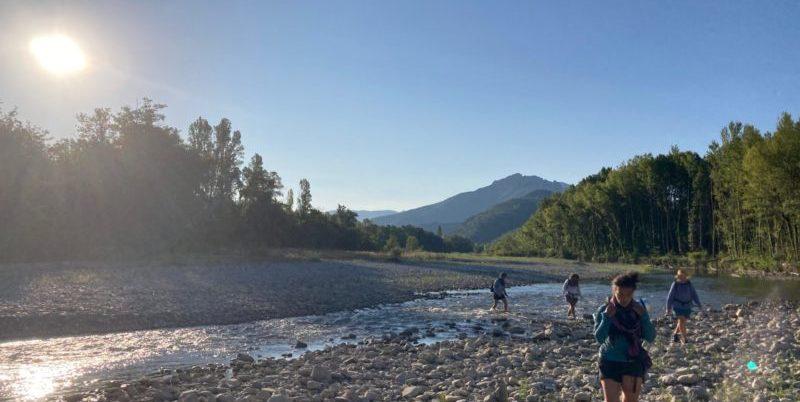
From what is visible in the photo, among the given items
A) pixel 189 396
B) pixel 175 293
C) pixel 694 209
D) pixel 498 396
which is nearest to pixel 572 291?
→ pixel 498 396

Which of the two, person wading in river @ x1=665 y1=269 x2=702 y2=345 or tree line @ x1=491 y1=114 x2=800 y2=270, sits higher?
tree line @ x1=491 y1=114 x2=800 y2=270

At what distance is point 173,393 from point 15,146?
49.4m

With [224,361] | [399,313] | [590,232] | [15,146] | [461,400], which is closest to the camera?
[461,400]

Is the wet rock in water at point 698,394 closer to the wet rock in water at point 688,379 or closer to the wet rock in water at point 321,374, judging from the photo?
the wet rock in water at point 688,379

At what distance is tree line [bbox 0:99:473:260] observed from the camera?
4778cm

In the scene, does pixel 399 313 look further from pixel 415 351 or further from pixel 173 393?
pixel 173 393

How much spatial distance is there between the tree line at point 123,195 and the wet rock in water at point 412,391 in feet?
151

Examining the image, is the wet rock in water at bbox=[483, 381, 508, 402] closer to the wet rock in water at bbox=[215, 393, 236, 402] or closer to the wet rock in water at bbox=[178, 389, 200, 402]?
the wet rock in water at bbox=[215, 393, 236, 402]

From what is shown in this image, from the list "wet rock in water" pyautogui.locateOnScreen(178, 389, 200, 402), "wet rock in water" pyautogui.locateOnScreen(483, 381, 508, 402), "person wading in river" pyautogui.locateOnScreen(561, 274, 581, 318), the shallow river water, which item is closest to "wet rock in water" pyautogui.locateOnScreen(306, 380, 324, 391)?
"wet rock in water" pyautogui.locateOnScreen(178, 389, 200, 402)

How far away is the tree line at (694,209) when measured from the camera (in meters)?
50.5

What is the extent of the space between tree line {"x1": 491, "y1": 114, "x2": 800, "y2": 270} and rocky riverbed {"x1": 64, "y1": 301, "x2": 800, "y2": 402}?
3997cm

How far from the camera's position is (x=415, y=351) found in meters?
15.8

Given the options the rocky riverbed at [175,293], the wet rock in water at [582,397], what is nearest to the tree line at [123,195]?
the rocky riverbed at [175,293]

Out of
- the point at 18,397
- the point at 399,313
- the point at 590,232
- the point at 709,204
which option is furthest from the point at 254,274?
the point at 590,232
